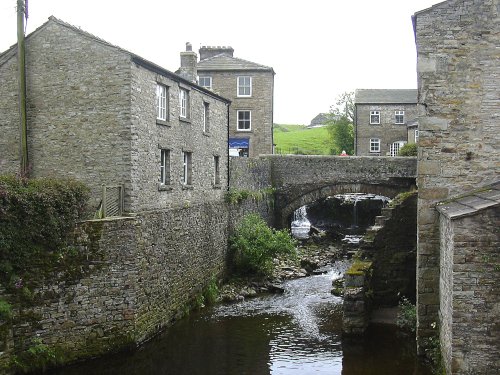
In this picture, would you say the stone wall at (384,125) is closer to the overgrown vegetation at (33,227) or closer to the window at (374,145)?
the window at (374,145)

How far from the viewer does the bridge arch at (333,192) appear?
29.2m

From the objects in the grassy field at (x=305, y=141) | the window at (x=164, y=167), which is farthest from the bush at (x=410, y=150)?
the grassy field at (x=305, y=141)

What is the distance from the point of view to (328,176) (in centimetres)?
2962

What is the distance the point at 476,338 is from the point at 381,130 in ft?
129

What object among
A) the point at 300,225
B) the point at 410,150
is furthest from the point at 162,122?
the point at 300,225

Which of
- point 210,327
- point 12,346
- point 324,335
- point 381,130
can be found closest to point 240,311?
point 210,327

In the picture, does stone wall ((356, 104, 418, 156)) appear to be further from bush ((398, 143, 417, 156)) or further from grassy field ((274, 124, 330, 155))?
grassy field ((274, 124, 330, 155))

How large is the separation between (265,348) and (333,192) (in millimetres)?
16447

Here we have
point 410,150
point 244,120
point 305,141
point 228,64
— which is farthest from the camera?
point 305,141

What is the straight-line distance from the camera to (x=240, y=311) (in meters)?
17.8

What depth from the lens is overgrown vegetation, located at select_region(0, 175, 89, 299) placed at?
460 inches

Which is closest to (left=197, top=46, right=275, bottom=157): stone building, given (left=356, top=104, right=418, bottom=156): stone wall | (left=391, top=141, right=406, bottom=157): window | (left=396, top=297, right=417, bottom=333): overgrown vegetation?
(left=356, top=104, right=418, bottom=156): stone wall

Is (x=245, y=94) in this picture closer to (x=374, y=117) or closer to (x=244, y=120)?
(x=244, y=120)

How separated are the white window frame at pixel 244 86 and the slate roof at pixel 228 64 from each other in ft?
2.18
